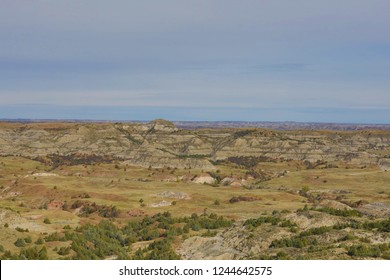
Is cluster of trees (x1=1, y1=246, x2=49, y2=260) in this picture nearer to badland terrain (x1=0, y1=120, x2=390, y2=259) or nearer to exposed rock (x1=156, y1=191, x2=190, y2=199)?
badland terrain (x1=0, y1=120, x2=390, y2=259)

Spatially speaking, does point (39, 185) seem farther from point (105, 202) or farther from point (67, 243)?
point (67, 243)

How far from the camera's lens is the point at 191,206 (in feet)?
225

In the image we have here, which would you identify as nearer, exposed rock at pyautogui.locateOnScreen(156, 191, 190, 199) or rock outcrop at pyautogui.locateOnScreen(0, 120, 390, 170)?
exposed rock at pyautogui.locateOnScreen(156, 191, 190, 199)

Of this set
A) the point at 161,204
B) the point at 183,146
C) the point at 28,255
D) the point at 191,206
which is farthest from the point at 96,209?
the point at 183,146

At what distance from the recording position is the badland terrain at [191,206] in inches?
1314

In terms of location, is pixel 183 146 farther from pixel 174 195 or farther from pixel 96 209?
pixel 96 209

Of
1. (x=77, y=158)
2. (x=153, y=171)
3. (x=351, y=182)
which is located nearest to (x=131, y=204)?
(x=153, y=171)

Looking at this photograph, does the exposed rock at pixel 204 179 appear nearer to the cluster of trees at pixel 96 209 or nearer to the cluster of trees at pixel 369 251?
the cluster of trees at pixel 96 209

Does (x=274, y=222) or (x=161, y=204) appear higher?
(x=274, y=222)

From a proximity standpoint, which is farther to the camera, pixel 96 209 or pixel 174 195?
pixel 174 195

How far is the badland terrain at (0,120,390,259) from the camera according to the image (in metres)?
33.4

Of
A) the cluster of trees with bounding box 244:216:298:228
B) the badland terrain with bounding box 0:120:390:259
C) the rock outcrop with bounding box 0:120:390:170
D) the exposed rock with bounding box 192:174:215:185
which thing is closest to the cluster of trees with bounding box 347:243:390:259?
the badland terrain with bounding box 0:120:390:259

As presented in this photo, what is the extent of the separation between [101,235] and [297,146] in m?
149

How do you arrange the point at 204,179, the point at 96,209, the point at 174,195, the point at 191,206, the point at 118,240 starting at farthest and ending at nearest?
1. the point at 204,179
2. the point at 174,195
3. the point at 191,206
4. the point at 96,209
5. the point at 118,240
